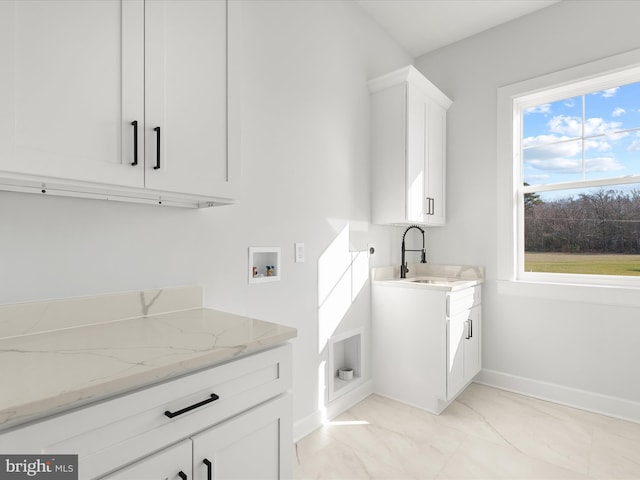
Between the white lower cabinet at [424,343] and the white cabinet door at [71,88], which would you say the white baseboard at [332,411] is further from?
the white cabinet door at [71,88]

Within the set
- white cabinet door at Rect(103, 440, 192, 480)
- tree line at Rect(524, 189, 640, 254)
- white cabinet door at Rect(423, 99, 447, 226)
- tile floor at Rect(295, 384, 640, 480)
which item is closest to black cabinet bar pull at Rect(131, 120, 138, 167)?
white cabinet door at Rect(103, 440, 192, 480)

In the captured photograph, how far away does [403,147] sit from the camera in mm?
→ 2742

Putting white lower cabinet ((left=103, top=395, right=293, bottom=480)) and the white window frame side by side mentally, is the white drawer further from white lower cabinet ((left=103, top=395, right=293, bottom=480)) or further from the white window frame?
the white window frame

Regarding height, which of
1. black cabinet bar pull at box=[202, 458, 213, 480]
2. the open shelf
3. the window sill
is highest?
the window sill

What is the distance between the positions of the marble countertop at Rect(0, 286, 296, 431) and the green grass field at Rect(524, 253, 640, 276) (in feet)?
8.36

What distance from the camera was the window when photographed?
2611 mm

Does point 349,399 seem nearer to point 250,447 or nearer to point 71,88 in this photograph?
point 250,447

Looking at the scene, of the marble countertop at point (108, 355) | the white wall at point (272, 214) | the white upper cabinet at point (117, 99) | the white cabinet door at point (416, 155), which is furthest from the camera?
the white cabinet door at point (416, 155)

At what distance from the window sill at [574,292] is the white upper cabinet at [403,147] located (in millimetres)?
855

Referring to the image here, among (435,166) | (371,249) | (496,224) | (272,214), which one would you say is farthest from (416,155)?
(272,214)

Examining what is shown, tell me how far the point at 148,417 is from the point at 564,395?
299cm

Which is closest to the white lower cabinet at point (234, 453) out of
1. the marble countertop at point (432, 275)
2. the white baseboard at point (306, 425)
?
the white baseboard at point (306, 425)

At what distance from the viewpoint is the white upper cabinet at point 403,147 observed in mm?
2727

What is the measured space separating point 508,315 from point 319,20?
8.83 feet
